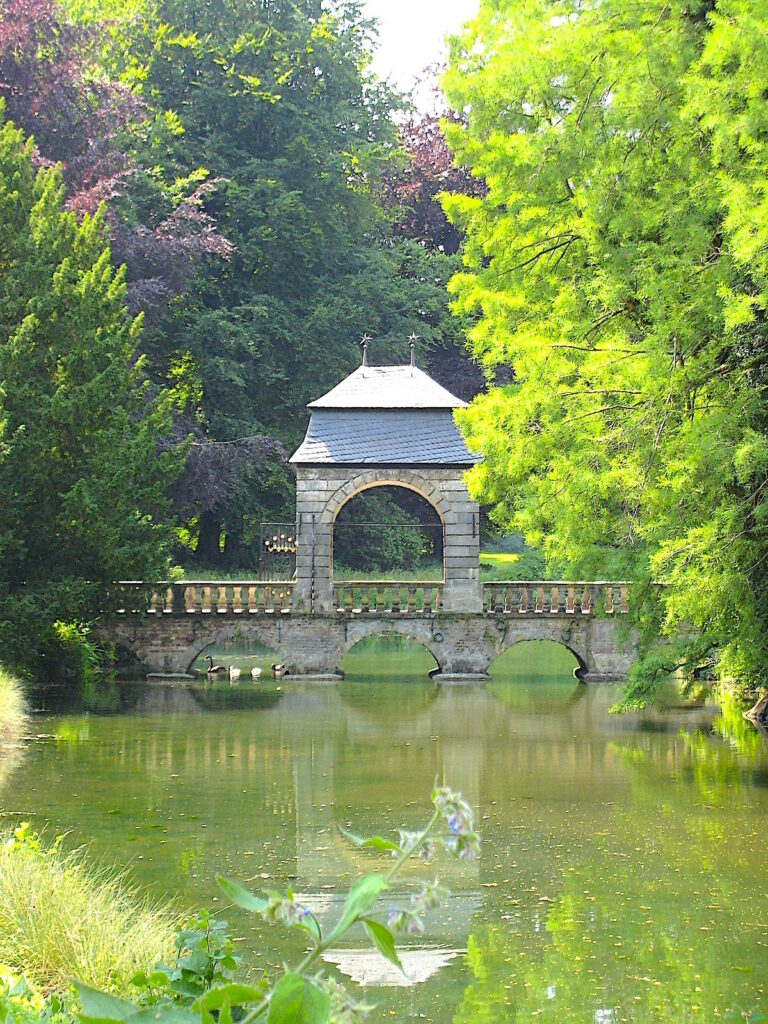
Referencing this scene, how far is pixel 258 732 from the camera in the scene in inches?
625

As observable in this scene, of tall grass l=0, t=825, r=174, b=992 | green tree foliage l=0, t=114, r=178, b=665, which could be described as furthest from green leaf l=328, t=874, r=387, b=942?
green tree foliage l=0, t=114, r=178, b=665

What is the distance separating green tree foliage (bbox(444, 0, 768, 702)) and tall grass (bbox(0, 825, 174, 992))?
17.2 ft

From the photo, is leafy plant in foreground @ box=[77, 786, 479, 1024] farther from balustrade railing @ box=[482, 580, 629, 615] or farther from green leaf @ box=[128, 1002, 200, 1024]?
balustrade railing @ box=[482, 580, 629, 615]

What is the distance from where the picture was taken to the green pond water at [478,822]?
271 inches

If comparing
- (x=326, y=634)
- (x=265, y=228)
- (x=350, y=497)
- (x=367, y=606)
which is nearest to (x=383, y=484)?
(x=350, y=497)

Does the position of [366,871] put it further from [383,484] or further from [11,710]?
[383,484]

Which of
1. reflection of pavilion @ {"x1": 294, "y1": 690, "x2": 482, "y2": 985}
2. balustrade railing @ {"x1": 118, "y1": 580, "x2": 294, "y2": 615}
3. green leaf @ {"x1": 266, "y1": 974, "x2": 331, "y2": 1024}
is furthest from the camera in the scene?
balustrade railing @ {"x1": 118, "y1": 580, "x2": 294, "y2": 615}

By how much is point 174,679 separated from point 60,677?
1.88 meters

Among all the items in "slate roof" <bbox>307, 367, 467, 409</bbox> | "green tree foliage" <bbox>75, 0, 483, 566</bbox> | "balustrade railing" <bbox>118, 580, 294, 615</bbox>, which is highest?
"green tree foliage" <bbox>75, 0, 483, 566</bbox>

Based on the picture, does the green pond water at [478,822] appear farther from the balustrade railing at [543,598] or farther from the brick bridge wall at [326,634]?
the balustrade railing at [543,598]

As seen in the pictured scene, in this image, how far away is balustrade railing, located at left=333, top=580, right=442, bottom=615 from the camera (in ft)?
70.4

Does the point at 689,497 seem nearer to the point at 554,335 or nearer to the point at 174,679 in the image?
the point at 554,335

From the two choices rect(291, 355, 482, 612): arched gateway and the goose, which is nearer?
rect(291, 355, 482, 612): arched gateway

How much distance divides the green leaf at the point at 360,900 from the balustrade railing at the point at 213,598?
18.9 m
